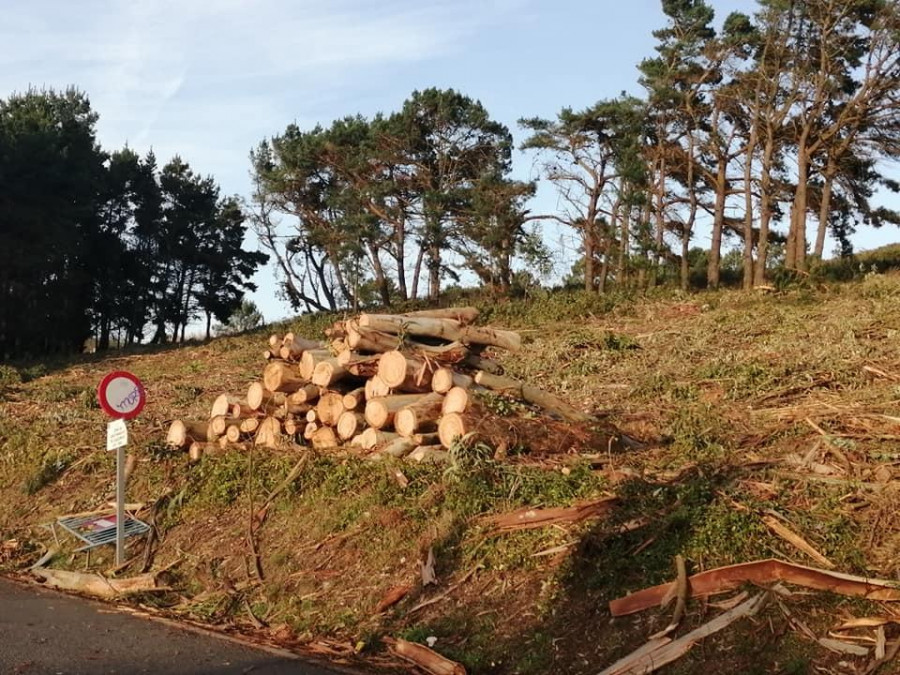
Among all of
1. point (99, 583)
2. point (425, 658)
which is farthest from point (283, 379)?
point (425, 658)

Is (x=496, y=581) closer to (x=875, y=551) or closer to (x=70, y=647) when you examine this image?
(x=875, y=551)

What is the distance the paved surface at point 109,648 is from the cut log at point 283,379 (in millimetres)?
3360

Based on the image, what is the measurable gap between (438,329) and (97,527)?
4477 mm

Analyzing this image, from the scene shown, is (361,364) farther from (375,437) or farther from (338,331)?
(375,437)

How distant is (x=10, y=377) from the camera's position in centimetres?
2375

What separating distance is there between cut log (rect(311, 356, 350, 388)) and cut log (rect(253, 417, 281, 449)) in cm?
77

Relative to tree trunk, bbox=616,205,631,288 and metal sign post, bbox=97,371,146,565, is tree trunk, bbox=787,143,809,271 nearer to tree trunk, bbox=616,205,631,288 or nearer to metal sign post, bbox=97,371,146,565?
tree trunk, bbox=616,205,631,288

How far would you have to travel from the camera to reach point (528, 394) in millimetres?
10500

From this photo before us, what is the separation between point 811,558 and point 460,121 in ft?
121

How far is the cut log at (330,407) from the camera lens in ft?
34.0

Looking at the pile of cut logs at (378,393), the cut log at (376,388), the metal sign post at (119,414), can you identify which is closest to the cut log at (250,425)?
the pile of cut logs at (378,393)

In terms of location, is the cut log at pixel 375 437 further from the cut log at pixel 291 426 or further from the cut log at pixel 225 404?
the cut log at pixel 225 404

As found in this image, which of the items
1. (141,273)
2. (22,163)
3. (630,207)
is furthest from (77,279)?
(630,207)

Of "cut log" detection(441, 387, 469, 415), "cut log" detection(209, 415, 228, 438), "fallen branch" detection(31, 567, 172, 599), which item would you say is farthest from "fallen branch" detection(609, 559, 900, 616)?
"cut log" detection(209, 415, 228, 438)
